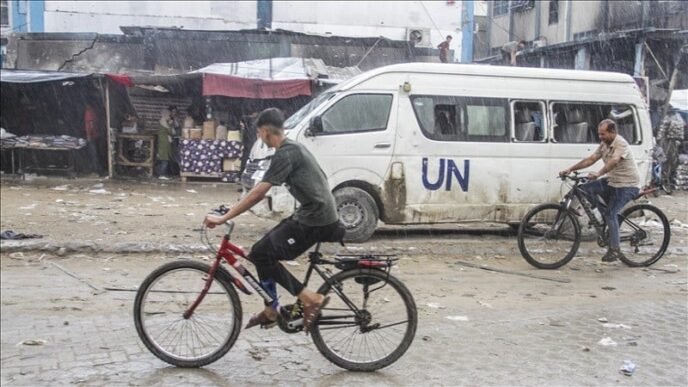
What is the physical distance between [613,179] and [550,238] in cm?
98

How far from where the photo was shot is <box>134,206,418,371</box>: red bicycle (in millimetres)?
4270

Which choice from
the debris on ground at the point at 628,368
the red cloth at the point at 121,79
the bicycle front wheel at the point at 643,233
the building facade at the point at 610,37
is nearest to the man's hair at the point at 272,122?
the debris on ground at the point at 628,368

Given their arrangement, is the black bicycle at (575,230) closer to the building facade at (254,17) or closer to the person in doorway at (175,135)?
the person in doorway at (175,135)

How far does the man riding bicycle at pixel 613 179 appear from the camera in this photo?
7.57 meters

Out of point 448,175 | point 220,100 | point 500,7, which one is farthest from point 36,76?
point 500,7

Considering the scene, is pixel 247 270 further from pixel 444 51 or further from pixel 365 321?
pixel 444 51

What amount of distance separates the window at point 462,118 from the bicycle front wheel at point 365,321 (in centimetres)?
470

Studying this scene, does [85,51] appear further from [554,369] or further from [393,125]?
[554,369]

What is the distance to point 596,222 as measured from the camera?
A: 791 centimetres

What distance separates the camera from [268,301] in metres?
4.27

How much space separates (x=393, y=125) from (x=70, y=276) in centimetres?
421

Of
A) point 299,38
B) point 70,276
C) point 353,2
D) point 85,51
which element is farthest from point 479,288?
point 353,2

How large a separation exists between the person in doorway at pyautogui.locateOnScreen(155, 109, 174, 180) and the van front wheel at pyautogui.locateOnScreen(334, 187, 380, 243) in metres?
8.64

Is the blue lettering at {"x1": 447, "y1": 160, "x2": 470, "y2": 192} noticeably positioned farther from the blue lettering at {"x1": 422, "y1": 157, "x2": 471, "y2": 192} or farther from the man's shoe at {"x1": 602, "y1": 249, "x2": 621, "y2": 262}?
the man's shoe at {"x1": 602, "y1": 249, "x2": 621, "y2": 262}
